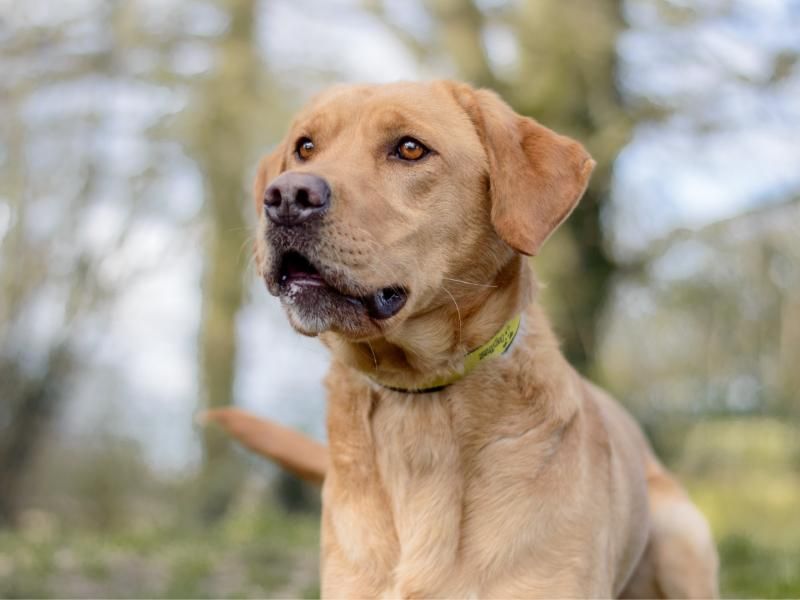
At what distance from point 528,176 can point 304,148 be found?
80 centimetres

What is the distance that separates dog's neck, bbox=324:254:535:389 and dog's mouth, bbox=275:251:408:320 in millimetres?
267

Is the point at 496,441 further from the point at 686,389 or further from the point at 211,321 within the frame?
the point at 211,321

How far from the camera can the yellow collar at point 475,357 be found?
3256mm

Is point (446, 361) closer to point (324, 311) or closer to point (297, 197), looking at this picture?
point (324, 311)

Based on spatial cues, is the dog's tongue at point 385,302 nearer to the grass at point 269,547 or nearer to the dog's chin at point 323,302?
the dog's chin at point 323,302

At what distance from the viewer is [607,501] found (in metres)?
3.33

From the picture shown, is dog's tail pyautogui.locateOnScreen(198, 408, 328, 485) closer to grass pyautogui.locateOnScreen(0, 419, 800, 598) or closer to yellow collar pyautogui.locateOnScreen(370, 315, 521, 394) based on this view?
yellow collar pyautogui.locateOnScreen(370, 315, 521, 394)

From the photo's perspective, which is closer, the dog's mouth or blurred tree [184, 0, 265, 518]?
the dog's mouth

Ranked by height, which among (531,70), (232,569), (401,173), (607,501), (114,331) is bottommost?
(232,569)

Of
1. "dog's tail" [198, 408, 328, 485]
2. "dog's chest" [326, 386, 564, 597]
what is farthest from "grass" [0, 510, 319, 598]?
"dog's chest" [326, 386, 564, 597]

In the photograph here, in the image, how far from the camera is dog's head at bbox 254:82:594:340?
2.87 metres

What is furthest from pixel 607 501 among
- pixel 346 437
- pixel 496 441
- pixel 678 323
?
pixel 678 323

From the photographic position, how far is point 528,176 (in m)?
3.22

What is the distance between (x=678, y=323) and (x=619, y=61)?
2.64 metres
